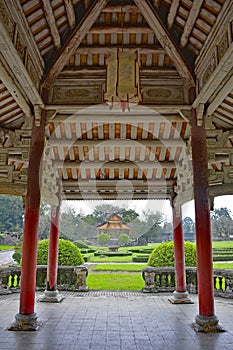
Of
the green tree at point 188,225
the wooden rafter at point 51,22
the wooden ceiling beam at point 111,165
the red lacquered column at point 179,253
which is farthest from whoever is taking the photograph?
the green tree at point 188,225

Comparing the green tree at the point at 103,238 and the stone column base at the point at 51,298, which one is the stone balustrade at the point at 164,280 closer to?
the stone column base at the point at 51,298

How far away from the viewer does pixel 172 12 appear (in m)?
5.95

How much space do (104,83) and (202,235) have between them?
4051mm

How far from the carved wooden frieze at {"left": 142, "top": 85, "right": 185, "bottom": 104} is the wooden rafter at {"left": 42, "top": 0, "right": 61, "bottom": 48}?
7.10 feet

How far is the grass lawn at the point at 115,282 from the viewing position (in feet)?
43.5

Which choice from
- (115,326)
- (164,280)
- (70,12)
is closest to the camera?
(70,12)

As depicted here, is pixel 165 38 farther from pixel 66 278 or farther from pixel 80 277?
pixel 66 278

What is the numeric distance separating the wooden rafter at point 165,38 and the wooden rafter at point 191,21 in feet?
0.87

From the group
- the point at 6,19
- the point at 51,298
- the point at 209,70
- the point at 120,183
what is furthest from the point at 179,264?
the point at 6,19

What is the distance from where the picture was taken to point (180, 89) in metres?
7.19

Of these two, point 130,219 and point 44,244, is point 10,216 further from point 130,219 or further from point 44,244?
point 44,244

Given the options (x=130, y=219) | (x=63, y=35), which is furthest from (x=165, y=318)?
(x=130, y=219)

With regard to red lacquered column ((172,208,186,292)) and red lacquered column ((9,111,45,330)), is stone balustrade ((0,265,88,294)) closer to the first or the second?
red lacquered column ((172,208,186,292))

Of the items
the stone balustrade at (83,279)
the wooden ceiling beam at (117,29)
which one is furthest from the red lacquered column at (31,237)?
the stone balustrade at (83,279)
